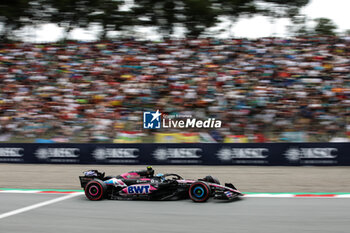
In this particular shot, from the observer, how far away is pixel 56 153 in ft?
44.8

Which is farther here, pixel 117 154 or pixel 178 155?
pixel 117 154

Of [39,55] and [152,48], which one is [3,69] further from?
[152,48]

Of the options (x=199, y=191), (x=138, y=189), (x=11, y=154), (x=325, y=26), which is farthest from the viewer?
(x=325, y=26)

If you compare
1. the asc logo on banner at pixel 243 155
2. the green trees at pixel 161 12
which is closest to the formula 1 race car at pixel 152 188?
the asc logo on banner at pixel 243 155

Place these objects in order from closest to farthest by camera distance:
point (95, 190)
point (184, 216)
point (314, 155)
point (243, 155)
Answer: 1. point (184, 216)
2. point (95, 190)
3. point (314, 155)
4. point (243, 155)

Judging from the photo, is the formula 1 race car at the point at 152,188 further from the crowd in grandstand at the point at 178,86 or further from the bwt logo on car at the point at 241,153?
the crowd in grandstand at the point at 178,86

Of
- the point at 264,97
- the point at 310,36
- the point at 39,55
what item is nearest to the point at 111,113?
the point at 264,97

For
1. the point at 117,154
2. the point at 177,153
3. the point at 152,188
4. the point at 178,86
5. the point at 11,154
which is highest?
the point at 178,86

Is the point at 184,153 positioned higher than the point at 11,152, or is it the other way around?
the point at 184,153

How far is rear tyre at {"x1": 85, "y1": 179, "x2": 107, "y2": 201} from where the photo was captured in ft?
28.7

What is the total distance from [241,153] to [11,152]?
748 cm

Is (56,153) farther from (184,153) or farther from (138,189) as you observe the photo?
(138,189)

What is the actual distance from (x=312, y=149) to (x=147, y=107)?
19.5 feet

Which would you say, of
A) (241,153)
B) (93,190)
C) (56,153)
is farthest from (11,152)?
(241,153)
